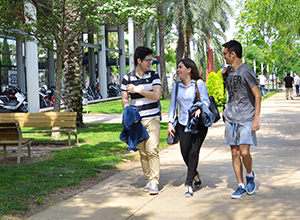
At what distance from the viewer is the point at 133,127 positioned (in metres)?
5.61

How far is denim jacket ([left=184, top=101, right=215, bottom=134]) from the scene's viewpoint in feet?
17.7

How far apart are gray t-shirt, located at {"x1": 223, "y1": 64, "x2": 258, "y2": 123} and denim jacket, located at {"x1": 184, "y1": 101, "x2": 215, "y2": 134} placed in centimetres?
27

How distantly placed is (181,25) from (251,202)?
23.1 metres

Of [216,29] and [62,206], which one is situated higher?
[216,29]

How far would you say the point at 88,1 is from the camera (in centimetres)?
1099

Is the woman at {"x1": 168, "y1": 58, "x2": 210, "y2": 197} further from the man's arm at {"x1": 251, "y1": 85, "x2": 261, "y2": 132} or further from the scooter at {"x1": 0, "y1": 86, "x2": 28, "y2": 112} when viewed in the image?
the scooter at {"x1": 0, "y1": 86, "x2": 28, "y2": 112}

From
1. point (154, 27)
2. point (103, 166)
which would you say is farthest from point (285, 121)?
point (154, 27)

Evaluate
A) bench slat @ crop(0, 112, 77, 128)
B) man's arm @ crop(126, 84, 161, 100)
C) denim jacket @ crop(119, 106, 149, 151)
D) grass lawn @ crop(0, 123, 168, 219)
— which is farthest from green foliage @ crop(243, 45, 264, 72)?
denim jacket @ crop(119, 106, 149, 151)

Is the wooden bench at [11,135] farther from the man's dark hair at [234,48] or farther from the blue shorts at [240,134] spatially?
the man's dark hair at [234,48]

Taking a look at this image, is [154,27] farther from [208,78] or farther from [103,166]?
[103,166]

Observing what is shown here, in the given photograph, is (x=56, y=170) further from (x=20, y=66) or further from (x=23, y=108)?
(x=20, y=66)

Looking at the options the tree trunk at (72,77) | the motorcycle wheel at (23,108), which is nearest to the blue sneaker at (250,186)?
the tree trunk at (72,77)

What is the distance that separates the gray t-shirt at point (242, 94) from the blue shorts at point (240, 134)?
0.20ft

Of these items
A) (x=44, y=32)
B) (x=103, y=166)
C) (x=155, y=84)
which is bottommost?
(x=103, y=166)
